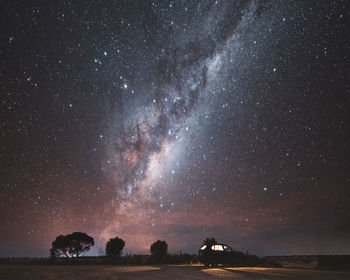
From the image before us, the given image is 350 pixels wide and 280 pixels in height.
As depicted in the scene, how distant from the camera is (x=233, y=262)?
1950 cm

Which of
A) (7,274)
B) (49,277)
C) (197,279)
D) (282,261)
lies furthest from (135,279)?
(282,261)

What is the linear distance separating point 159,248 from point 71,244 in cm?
1647

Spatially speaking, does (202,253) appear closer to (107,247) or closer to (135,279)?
(135,279)

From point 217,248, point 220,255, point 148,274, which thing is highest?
point 217,248

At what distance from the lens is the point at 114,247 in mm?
40438

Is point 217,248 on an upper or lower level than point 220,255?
upper

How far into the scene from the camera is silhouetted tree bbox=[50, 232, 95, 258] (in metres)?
40.9

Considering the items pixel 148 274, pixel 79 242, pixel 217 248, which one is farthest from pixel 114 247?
pixel 148 274

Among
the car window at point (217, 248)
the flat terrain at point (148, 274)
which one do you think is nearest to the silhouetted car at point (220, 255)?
the car window at point (217, 248)

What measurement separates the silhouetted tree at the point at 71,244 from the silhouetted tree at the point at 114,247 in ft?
Result: 15.2

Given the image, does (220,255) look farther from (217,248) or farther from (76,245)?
(76,245)

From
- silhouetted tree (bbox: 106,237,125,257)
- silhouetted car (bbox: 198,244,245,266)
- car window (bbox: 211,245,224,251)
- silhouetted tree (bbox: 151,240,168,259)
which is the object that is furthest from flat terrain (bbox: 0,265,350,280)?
silhouetted tree (bbox: 106,237,125,257)

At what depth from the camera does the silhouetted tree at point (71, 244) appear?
40.9 meters

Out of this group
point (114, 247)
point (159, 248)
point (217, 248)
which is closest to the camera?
point (217, 248)
